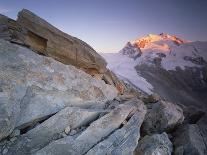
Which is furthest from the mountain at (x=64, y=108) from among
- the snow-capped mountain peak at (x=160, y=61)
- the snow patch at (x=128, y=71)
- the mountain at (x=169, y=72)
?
the snow-capped mountain peak at (x=160, y=61)

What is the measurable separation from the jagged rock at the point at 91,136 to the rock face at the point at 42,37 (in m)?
4.89

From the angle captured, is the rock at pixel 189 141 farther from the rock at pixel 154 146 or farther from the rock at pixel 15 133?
the rock at pixel 15 133

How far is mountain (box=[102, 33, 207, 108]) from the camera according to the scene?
4697 inches

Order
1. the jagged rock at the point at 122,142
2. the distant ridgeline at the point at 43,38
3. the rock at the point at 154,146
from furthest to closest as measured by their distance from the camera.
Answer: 1. the distant ridgeline at the point at 43,38
2. the rock at the point at 154,146
3. the jagged rock at the point at 122,142

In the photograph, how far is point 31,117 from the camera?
1101 centimetres

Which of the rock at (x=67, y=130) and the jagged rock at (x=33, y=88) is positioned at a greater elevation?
the jagged rock at (x=33, y=88)

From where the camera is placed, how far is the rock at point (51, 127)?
9742 mm

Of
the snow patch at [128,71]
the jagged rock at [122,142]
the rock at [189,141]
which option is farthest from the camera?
the snow patch at [128,71]

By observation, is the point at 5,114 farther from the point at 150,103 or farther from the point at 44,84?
the point at 150,103

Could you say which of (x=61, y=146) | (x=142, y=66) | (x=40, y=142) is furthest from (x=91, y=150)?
(x=142, y=66)

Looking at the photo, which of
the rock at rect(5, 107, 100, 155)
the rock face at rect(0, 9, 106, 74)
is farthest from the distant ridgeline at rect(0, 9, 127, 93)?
the rock at rect(5, 107, 100, 155)

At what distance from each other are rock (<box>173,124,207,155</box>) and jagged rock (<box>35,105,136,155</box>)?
13.8ft

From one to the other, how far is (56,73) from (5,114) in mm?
4257

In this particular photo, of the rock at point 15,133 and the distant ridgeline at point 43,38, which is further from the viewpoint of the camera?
the distant ridgeline at point 43,38
